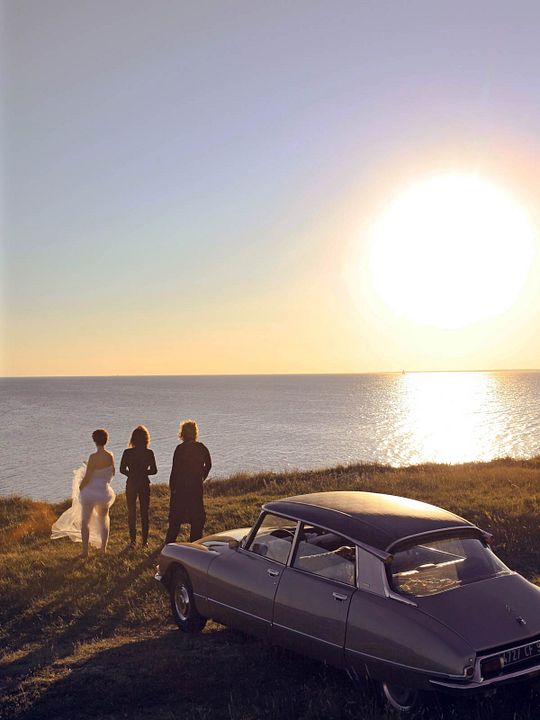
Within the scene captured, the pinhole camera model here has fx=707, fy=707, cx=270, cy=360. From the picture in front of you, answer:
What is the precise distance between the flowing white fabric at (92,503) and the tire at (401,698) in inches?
272

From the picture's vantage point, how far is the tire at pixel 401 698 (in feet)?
18.8

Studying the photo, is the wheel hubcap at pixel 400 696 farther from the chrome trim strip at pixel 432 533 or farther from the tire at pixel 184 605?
the tire at pixel 184 605

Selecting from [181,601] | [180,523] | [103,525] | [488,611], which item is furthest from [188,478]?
[488,611]

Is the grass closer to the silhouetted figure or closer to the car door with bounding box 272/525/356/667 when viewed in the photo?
the car door with bounding box 272/525/356/667

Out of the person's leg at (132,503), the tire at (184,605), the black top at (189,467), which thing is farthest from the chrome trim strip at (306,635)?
the person's leg at (132,503)

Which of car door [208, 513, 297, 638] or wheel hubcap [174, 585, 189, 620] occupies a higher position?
car door [208, 513, 297, 638]

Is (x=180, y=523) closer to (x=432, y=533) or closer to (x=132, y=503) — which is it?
(x=132, y=503)

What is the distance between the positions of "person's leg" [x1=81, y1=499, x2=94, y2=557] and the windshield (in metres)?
7.37

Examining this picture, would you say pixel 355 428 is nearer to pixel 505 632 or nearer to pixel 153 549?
pixel 153 549

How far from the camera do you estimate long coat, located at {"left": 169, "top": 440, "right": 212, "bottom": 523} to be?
11906 mm

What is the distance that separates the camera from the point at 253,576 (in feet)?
23.6

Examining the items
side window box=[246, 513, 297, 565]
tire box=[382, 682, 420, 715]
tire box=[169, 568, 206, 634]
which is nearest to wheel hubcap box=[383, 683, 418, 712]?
tire box=[382, 682, 420, 715]

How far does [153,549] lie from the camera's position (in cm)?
1270

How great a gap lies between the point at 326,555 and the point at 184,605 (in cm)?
256
